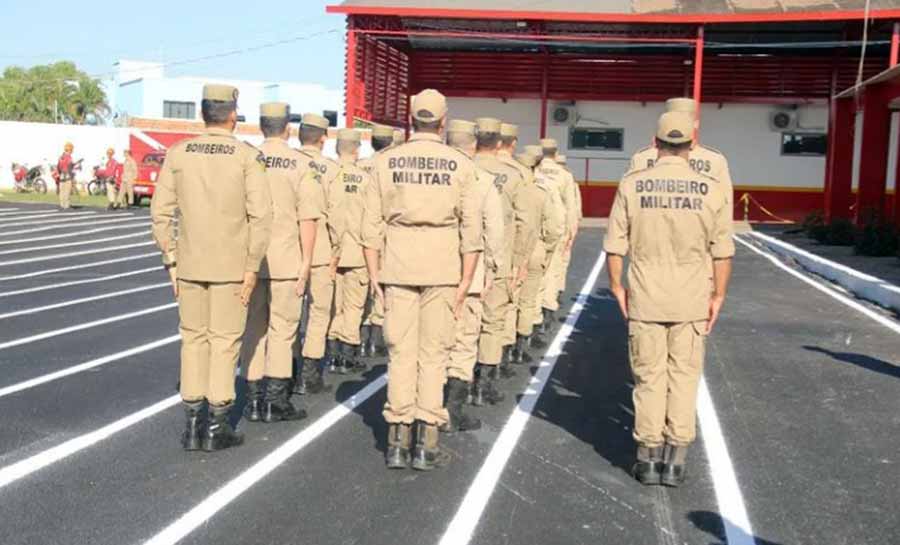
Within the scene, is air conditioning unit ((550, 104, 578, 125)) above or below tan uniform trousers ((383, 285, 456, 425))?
above

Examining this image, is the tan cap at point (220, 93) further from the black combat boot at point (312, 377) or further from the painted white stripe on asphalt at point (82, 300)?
the painted white stripe on asphalt at point (82, 300)

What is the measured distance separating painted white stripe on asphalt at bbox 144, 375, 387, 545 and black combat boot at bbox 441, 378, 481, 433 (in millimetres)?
804

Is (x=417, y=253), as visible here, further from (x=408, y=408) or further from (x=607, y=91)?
(x=607, y=91)

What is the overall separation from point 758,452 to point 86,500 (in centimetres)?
392

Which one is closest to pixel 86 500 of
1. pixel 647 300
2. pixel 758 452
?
pixel 647 300

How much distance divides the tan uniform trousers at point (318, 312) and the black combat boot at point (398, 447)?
2043 mm

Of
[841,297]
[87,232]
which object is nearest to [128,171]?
[87,232]

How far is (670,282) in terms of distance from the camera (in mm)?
5309

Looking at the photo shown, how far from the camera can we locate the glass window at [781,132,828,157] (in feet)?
94.0

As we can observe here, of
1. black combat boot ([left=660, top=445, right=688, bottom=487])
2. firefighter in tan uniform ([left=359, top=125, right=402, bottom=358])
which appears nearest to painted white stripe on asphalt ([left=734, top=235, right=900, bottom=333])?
firefighter in tan uniform ([left=359, top=125, right=402, bottom=358])

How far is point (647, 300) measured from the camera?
17.6 ft

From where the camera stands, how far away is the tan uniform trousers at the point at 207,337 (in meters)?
5.69

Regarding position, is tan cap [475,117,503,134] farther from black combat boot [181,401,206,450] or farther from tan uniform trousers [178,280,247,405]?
black combat boot [181,401,206,450]

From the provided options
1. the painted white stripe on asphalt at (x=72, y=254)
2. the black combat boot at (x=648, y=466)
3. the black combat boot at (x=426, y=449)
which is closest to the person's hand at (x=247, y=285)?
the black combat boot at (x=426, y=449)
